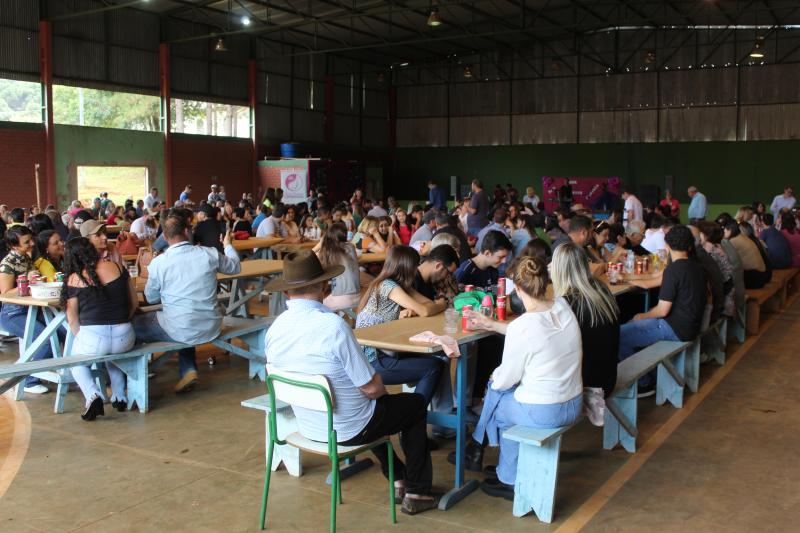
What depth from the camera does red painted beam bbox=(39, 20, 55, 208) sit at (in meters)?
16.8

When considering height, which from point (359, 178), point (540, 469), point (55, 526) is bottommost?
point (55, 526)

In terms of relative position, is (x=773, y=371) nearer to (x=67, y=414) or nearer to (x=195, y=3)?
(x=67, y=414)

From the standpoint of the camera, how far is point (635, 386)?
14.9 feet

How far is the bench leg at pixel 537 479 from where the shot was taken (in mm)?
3613

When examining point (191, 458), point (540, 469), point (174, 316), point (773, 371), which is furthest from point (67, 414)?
point (773, 371)

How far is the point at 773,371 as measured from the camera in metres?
6.52

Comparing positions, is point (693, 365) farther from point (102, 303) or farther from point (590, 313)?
point (102, 303)

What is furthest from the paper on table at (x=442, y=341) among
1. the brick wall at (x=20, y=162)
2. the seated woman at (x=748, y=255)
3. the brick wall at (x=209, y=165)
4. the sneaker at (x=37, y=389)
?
the brick wall at (x=209, y=165)

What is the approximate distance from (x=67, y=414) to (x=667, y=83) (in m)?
21.4

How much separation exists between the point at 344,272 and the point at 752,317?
4.27m

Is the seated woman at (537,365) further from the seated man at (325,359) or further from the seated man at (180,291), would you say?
the seated man at (180,291)

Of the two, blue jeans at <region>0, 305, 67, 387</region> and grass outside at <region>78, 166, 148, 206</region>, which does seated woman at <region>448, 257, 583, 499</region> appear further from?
grass outside at <region>78, 166, 148, 206</region>

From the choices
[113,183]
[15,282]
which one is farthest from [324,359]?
[113,183]

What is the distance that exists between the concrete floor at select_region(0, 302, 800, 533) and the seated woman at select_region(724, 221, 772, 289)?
3.00m
